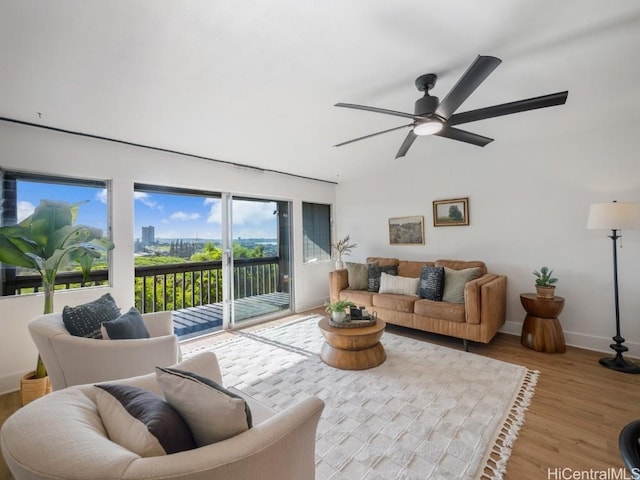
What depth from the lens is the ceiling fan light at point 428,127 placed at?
2186 millimetres

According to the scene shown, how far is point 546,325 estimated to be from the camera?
300 centimetres

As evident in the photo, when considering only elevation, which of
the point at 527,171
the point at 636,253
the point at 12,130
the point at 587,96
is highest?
the point at 587,96

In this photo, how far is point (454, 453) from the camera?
1647 mm

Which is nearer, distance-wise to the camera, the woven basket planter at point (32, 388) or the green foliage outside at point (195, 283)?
the woven basket planter at point (32, 388)

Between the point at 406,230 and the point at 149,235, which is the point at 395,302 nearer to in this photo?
the point at 406,230

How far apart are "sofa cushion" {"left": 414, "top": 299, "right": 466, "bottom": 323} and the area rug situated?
0.35 meters

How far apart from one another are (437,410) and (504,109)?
7.31 ft

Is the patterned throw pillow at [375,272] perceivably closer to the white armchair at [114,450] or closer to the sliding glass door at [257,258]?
the sliding glass door at [257,258]

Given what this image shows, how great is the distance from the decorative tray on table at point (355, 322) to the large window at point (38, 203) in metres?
2.61

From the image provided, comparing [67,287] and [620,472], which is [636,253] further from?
[67,287]

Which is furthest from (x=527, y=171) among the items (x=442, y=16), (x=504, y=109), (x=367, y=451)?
(x=367, y=451)

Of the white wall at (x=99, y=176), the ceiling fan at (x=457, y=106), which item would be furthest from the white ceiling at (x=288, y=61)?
the ceiling fan at (x=457, y=106)

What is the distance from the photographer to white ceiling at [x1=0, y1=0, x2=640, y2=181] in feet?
5.44

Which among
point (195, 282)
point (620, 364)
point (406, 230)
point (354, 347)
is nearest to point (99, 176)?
point (195, 282)
